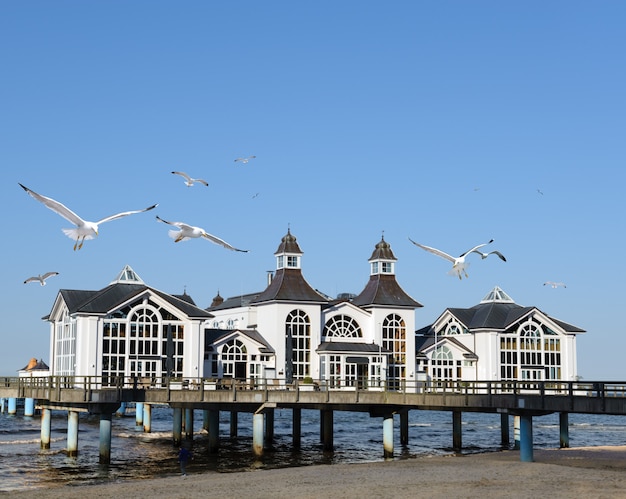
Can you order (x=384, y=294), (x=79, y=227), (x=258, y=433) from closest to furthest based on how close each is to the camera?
(x=79, y=227), (x=258, y=433), (x=384, y=294)

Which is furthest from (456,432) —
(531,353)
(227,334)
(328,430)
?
(531,353)

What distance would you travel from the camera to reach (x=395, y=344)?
265ft

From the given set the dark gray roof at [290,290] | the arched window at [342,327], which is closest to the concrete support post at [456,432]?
the arched window at [342,327]

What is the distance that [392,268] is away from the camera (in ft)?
275

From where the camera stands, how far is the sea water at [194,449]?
44344 mm

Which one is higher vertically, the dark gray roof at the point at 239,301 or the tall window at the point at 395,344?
the dark gray roof at the point at 239,301

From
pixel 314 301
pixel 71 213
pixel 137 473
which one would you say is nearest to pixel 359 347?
pixel 314 301

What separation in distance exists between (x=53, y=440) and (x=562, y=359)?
4410 centimetres

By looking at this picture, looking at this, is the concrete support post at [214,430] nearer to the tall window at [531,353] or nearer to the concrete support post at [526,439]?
the concrete support post at [526,439]

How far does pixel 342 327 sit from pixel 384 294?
4475 mm

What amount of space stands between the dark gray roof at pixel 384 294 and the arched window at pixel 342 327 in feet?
6.03

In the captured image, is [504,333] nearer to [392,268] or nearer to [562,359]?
[562,359]

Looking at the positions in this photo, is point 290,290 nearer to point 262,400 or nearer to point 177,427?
point 177,427

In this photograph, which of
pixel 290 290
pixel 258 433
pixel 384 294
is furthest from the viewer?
pixel 384 294
